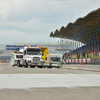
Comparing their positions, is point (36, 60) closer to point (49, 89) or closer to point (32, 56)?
point (32, 56)

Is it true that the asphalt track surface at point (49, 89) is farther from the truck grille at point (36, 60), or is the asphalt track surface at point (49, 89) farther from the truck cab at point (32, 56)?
the truck grille at point (36, 60)

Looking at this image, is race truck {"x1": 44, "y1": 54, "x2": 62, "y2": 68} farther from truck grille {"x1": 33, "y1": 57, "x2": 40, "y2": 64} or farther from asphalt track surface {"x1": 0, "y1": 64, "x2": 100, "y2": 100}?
asphalt track surface {"x1": 0, "y1": 64, "x2": 100, "y2": 100}

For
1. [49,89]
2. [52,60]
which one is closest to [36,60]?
[52,60]

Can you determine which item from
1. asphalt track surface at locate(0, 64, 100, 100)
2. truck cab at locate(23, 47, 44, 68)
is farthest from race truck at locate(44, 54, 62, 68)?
asphalt track surface at locate(0, 64, 100, 100)

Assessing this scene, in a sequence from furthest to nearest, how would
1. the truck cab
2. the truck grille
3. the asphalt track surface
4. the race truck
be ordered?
the race truck, the truck grille, the truck cab, the asphalt track surface

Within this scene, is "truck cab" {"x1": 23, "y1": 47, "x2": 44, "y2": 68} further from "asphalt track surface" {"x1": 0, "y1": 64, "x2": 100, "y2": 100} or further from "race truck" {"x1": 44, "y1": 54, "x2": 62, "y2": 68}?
"asphalt track surface" {"x1": 0, "y1": 64, "x2": 100, "y2": 100}

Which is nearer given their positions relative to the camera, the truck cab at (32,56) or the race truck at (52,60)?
the truck cab at (32,56)

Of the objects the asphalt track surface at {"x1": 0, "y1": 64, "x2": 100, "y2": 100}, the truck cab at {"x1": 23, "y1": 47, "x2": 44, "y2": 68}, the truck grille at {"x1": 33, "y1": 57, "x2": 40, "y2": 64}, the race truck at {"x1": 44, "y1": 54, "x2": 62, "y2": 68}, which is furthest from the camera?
the race truck at {"x1": 44, "y1": 54, "x2": 62, "y2": 68}

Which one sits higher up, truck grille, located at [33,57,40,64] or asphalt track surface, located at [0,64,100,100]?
truck grille, located at [33,57,40,64]

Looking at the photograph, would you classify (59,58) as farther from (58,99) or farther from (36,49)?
(58,99)

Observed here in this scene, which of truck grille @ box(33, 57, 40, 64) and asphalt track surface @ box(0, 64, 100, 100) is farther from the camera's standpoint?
truck grille @ box(33, 57, 40, 64)

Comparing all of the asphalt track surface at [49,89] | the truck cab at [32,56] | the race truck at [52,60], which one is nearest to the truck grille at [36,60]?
the truck cab at [32,56]

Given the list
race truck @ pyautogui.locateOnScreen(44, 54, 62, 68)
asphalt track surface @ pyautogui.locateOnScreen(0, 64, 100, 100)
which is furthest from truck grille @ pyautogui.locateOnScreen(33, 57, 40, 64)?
asphalt track surface @ pyautogui.locateOnScreen(0, 64, 100, 100)

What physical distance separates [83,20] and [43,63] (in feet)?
71.6
